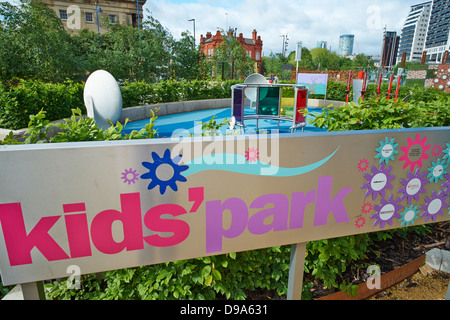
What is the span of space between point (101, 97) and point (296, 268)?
9.37 meters

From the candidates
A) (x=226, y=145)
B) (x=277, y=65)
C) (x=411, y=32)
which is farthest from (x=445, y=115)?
(x=411, y=32)

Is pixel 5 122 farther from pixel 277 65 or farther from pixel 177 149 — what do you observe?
pixel 277 65

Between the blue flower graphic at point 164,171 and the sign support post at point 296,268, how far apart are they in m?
1.13

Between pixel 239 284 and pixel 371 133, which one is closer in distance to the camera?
pixel 371 133

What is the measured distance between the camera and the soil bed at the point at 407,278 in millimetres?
3010

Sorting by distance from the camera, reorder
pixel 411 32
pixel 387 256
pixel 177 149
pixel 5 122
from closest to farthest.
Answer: pixel 177 149 < pixel 387 256 < pixel 5 122 < pixel 411 32

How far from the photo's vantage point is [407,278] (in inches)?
133

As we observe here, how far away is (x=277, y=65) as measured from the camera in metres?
51.6

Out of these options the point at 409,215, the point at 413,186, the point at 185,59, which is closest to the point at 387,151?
the point at 413,186

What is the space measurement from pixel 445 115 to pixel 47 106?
10.4 meters

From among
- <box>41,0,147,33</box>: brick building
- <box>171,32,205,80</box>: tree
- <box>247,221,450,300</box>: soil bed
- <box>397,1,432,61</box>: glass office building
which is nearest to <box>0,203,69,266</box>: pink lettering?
<box>247,221,450,300</box>: soil bed

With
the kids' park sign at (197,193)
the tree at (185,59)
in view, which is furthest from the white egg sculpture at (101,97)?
the tree at (185,59)

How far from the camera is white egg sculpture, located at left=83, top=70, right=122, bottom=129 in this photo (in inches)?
385

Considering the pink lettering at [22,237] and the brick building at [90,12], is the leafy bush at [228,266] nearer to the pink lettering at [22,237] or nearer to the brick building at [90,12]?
the pink lettering at [22,237]
